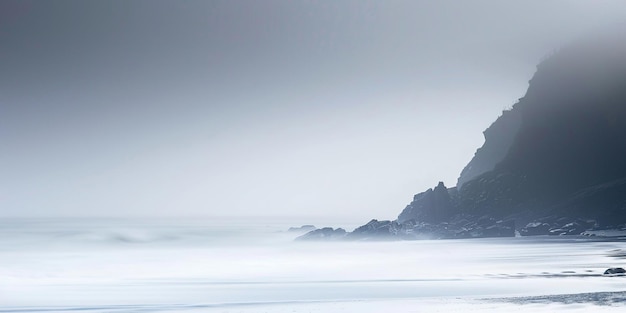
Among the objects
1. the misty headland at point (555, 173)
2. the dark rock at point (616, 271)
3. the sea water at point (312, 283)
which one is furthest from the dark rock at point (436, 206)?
the dark rock at point (616, 271)

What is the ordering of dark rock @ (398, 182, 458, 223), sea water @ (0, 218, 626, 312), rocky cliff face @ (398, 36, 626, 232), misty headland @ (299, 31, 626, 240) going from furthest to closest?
dark rock @ (398, 182, 458, 223) → rocky cliff face @ (398, 36, 626, 232) → misty headland @ (299, 31, 626, 240) → sea water @ (0, 218, 626, 312)

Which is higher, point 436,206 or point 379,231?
point 436,206

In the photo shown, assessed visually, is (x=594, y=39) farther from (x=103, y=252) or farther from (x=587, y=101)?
(x=103, y=252)

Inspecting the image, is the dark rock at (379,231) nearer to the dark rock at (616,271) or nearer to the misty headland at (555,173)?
the misty headland at (555,173)

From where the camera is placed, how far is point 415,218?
17938cm

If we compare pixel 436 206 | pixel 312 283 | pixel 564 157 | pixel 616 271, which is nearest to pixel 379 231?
pixel 436 206

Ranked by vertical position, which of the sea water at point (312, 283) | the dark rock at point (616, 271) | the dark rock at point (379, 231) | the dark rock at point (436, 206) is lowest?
the dark rock at point (616, 271)

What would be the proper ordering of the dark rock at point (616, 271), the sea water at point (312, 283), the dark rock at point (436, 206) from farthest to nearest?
1. the dark rock at point (436, 206)
2. the dark rock at point (616, 271)
3. the sea water at point (312, 283)

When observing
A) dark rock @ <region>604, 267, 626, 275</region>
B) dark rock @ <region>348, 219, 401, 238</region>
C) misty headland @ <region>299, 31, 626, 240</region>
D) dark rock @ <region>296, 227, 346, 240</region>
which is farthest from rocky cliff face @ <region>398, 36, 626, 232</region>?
dark rock @ <region>604, 267, 626, 275</region>

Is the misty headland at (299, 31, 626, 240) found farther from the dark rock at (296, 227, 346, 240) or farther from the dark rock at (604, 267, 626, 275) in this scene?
the dark rock at (604, 267, 626, 275)

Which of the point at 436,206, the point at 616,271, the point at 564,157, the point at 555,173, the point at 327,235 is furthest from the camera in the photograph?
the point at 564,157

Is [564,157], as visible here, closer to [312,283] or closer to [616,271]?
[616,271]

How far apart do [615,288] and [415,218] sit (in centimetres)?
13069

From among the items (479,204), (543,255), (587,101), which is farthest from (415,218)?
(543,255)
